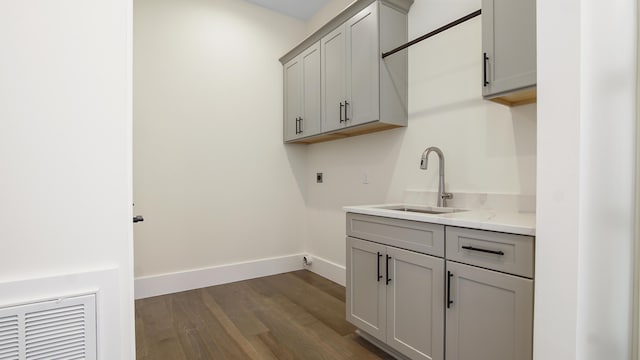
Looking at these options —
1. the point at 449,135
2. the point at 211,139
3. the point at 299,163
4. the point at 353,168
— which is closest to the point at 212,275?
the point at 211,139

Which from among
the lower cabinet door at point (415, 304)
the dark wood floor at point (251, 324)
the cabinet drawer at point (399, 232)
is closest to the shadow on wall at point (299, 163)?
the dark wood floor at point (251, 324)

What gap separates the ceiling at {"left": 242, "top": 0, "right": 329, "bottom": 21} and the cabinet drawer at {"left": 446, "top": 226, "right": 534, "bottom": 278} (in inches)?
117

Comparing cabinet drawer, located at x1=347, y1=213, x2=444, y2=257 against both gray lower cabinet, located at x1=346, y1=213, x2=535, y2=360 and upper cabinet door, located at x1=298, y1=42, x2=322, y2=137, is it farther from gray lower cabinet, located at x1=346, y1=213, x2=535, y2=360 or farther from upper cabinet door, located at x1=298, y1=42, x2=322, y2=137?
upper cabinet door, located at x1=298, y1=42, x2=322, y2=137

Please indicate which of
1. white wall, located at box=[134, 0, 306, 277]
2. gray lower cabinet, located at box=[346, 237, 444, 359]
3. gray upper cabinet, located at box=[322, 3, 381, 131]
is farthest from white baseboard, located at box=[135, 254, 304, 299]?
gray upper cabinet, located at box=[322, 3, 381, 131]

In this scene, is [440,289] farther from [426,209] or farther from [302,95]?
[302,95]

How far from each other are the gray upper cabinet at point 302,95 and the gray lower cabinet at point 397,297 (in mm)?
1462

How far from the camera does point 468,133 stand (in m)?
2.08

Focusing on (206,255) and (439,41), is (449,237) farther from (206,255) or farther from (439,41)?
(206,255)

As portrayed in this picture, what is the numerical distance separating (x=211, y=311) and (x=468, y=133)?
242 centimetres

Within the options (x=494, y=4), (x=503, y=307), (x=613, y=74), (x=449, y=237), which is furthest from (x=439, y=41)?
(x=503, y=307)

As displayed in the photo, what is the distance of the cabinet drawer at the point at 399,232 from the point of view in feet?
5.30

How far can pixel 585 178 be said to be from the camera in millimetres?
1048

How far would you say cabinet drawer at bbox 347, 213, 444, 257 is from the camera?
1.62 meters

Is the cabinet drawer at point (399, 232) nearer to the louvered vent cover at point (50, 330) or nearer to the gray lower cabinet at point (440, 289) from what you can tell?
the gray lower cabinet at point (440, 289)
